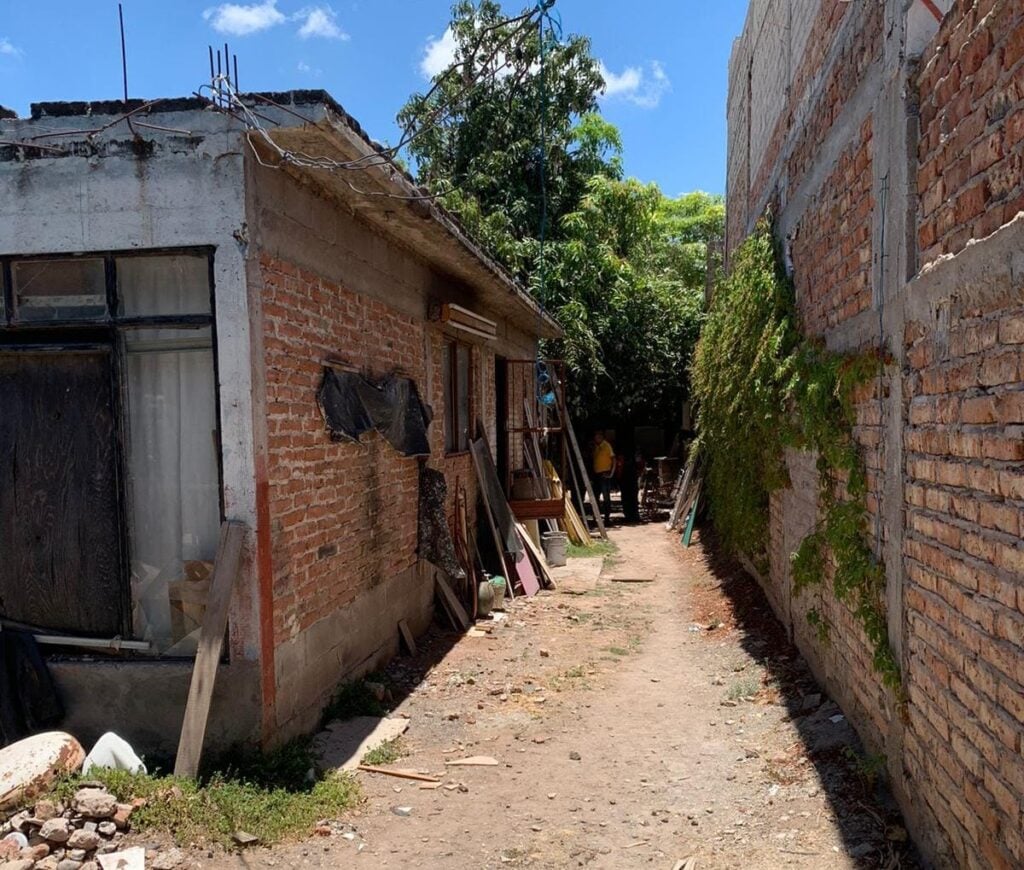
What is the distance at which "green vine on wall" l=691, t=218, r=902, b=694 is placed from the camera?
14.1 ft

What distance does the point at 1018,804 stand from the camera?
248 cm

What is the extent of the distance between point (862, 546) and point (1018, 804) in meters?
1.94

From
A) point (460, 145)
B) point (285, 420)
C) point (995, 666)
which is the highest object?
point (460, 145)

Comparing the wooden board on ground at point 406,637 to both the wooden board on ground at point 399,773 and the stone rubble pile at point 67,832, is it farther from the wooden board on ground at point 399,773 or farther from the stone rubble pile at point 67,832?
the stone rubble pile at point 67,832

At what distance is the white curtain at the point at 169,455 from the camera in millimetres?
4676

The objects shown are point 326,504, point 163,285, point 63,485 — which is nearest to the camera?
point 163,285

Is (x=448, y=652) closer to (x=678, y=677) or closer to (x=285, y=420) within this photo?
(x=678, y=677)

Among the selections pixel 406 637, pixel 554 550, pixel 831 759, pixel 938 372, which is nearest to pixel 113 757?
pixel 406 637

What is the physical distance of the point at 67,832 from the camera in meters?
3.62

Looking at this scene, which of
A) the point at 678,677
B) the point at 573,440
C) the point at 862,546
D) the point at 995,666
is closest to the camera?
the point at 995,666

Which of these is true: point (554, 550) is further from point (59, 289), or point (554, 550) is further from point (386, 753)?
point (59, 289)

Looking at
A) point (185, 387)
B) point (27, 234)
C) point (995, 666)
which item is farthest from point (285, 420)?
point (995, 666)

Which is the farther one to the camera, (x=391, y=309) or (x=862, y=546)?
(x=391, y=309)

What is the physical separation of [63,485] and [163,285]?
4.34 ft
